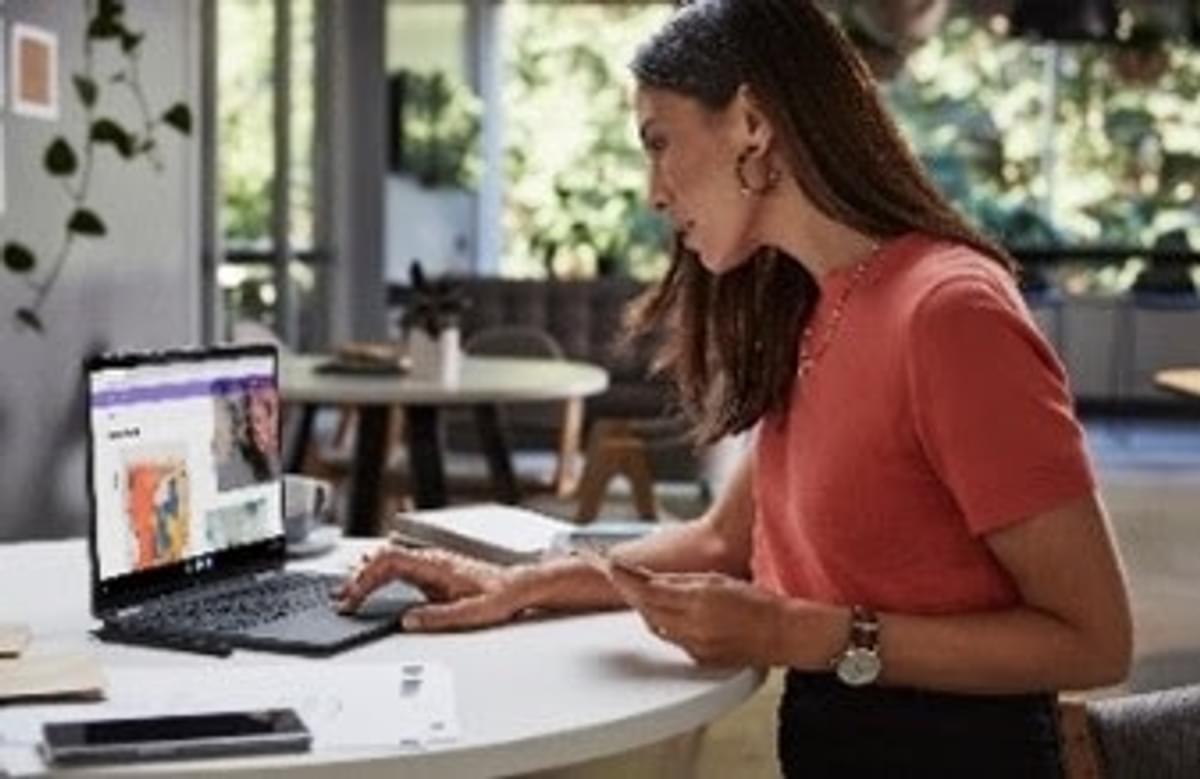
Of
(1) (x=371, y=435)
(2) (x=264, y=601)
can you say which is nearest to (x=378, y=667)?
(2) (x=264, y=601)

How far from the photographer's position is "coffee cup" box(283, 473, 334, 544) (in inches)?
90.5

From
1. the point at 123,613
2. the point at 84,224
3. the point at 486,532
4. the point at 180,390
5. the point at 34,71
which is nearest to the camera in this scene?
the point at 123,613

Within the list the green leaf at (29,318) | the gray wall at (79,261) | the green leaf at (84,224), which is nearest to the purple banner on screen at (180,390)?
the gray wall at (79,261)

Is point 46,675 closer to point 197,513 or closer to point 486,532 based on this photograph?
A: point 197,513

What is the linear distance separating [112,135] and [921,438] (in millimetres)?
3210

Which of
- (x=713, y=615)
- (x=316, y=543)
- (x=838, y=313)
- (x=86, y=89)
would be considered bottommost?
(x=316, y=543)

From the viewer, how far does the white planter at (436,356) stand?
18.1ft

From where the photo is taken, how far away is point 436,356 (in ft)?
18.2

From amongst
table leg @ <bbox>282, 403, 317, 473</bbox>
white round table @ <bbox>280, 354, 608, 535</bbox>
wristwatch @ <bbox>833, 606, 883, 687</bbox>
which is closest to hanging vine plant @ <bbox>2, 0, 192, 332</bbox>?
white round table @ <bbox>280, 354, 608, 535</bbox>

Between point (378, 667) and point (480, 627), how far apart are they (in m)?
0.22

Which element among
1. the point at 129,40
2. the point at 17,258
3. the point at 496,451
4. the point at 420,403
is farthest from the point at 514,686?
the point at 496,451

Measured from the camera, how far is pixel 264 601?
6.56 ft

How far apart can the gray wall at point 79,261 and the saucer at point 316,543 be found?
5.38 ft

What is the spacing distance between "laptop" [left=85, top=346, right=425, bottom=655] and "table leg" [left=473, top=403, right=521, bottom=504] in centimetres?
319
